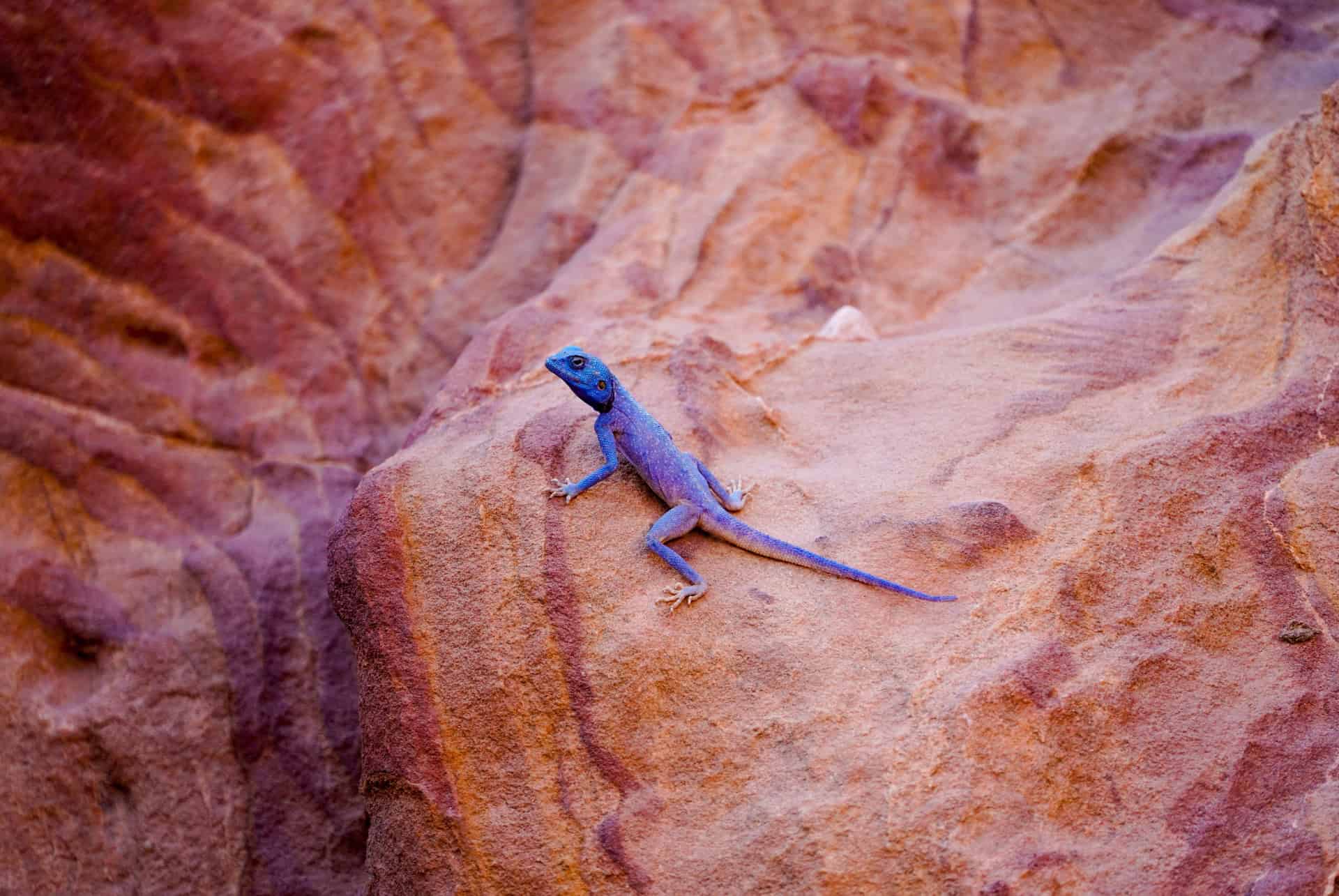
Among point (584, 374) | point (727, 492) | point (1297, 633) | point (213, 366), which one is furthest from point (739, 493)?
point (213, 366)

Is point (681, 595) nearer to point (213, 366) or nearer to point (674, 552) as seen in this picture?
point (674, 552)

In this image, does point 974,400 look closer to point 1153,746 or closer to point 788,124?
point 1153,746

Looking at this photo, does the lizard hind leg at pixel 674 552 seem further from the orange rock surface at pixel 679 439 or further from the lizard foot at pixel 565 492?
the lizard foot at pixel 565 492

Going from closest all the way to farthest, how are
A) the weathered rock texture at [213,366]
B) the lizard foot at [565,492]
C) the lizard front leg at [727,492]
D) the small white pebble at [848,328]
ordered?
the lizard foot at [565,492] < the lizard front leg at [727,492] < the weathered rock texture at [213,366] < the small white pebble at [848,328]

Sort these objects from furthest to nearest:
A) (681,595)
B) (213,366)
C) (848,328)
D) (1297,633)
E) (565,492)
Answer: (213,366)
(848,328)
(565,492)
(681,595)
(1297,633)

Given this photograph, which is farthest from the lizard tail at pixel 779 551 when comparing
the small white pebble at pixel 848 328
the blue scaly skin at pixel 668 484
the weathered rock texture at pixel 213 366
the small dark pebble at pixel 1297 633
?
the weathered rock texture at pixel 213 366

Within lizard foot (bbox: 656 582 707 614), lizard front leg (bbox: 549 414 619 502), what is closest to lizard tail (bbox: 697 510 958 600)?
lizard foot (bbox: 656 582 707 614)

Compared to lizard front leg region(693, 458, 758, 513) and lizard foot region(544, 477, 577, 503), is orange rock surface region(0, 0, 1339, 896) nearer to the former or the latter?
lizard foot region(544, 477, 577, 503)
